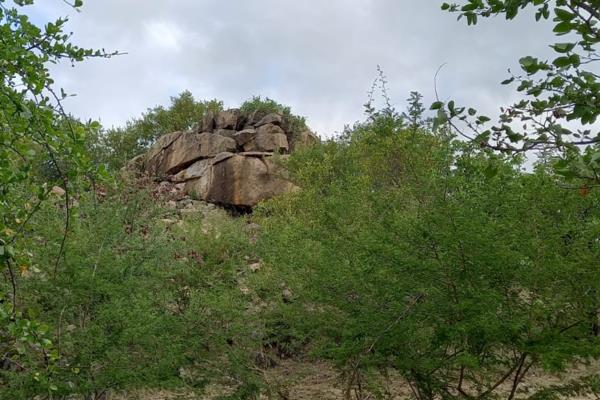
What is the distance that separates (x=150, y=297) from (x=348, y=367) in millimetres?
2545

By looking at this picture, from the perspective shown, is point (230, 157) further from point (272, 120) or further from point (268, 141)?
point (272, 120)

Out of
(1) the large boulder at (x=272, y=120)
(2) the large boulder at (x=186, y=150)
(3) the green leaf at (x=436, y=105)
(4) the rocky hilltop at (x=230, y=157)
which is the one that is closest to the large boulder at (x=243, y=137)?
(4) the rocky hilltop at (x=230, y=157)

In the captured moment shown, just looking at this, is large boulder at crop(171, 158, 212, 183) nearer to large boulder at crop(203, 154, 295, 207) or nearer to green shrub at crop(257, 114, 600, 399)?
large boulder at crop(203, 154, 295, 207)

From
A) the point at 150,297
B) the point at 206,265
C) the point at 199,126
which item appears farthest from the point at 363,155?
the point at 199,126

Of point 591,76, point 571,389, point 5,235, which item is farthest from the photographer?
point 571,389

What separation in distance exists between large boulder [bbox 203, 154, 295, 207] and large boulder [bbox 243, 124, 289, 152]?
120 centimetres

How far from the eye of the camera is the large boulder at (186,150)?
85.9ft

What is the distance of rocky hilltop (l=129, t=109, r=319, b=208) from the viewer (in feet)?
79.1

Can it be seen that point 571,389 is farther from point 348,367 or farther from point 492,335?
point 348,367

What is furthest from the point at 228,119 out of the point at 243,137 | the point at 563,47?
the point at 563,47

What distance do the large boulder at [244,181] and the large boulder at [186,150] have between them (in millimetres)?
1473

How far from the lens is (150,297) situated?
23.0ft

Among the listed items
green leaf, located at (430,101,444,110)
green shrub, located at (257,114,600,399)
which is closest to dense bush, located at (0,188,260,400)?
green shrub, located at (257,114,600,399)

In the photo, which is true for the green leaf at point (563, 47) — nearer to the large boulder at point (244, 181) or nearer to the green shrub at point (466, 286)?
the green shrub at point (466, 286)
